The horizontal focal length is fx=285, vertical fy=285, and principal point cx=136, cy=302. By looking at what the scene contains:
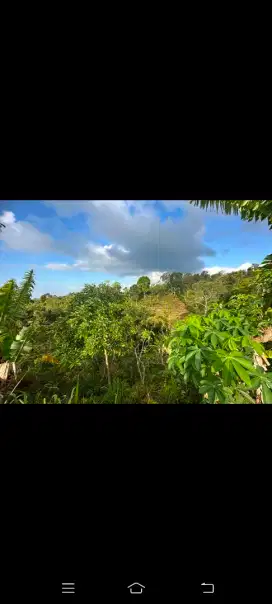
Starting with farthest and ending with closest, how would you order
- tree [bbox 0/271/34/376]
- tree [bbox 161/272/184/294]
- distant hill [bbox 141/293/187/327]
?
distant hill [bbox 141/293/187/327] → tree [bbox 161/272/184/294] → tree [bbox 0/271/34/376]

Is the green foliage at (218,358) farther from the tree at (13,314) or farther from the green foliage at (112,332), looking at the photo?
the tree at (13,314)

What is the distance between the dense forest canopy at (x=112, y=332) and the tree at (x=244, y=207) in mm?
15

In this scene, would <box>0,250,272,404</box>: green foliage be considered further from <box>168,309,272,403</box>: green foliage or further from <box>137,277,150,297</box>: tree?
<box>168,309,272,403</box>: green foliage

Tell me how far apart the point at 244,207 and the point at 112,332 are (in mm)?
1528

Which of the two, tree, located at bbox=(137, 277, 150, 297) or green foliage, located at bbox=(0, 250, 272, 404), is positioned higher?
tree, located at bbox=(137, 277, 150, 297)

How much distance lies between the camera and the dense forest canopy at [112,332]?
2363 millimetres

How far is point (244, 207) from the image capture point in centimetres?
218
